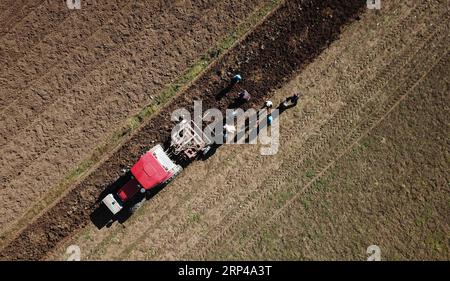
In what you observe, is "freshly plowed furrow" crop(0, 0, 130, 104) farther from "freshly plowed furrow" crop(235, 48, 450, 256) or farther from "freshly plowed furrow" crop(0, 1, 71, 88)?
"freshly plowed furrow" crop(235, 48, 450, 256)

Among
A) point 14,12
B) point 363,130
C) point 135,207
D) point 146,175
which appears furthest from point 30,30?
point 363,130

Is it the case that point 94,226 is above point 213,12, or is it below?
below

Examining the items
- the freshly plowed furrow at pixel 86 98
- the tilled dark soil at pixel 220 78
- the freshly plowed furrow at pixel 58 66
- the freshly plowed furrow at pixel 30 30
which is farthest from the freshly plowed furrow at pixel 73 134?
the freshly plowed furrow at pixel 30 30

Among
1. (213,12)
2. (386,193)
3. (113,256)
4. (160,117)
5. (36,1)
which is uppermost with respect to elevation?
(36,1)

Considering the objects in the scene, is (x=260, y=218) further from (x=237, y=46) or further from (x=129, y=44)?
(x=129, y=44)

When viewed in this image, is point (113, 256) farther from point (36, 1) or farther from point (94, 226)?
point (36, 1)
